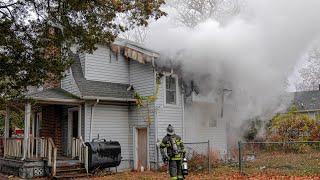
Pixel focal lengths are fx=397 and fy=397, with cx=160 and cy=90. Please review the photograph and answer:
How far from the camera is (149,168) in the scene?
1809 cm

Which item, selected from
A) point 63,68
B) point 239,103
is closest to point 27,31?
point 63,68

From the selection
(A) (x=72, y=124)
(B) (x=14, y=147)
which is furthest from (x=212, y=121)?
(B) (x=14, y=147)

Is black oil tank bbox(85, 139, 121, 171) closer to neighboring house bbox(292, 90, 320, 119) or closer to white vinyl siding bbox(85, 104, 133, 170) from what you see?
white vinyl siding bbox(85, 104, 133, 170)

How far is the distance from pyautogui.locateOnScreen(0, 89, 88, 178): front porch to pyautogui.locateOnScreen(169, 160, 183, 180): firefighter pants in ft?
17.5

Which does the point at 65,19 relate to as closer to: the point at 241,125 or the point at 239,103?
the point at 239,103

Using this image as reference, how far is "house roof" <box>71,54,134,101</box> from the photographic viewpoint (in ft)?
56.7

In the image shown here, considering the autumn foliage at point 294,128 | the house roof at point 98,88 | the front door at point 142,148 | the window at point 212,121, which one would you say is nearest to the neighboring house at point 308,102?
the autumn foliage at point 294,128

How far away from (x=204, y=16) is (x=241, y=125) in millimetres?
11318

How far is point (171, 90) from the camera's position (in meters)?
19.1

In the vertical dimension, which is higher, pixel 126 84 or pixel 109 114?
pixel 126 84

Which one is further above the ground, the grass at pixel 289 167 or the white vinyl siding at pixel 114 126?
the white vinyl siding at pixel 114 126

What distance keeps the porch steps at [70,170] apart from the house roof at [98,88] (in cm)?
281

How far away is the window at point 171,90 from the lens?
18922mm

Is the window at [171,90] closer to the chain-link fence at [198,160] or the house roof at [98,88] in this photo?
the house roof at [98,88]
